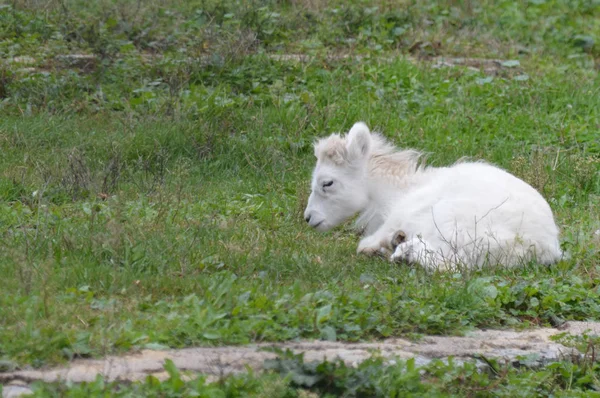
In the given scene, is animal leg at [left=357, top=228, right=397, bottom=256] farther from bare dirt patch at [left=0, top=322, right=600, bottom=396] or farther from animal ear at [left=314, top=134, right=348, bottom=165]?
bare dirt patch at [left=0, top=322, right=600, bottom=396]

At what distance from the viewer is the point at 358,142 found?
10.1m

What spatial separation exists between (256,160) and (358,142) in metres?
1.96

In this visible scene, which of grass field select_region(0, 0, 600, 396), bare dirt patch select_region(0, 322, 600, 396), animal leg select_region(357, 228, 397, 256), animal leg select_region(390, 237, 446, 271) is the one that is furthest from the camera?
animal leg select_region(357, 228, 397, 256)

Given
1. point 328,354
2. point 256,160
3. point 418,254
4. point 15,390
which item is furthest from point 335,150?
point 15,390

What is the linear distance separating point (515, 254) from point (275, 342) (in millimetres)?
3039

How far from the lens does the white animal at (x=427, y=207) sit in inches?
326

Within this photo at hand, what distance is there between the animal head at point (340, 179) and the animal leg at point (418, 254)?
1.39 metres

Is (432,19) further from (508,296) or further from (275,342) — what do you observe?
(275,342)

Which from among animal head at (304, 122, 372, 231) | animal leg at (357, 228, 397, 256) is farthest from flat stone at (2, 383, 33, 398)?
animal head at (304, 122, 372, 231)

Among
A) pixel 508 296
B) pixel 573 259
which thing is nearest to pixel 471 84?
pixel 573 259

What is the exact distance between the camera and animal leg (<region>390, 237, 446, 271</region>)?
26.8ft

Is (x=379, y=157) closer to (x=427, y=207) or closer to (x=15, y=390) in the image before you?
(x=427, y=207)

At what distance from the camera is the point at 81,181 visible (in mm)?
10117

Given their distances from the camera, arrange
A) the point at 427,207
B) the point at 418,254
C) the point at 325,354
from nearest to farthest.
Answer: the point at 325,354, the point at 418,254, the point at 427,207
